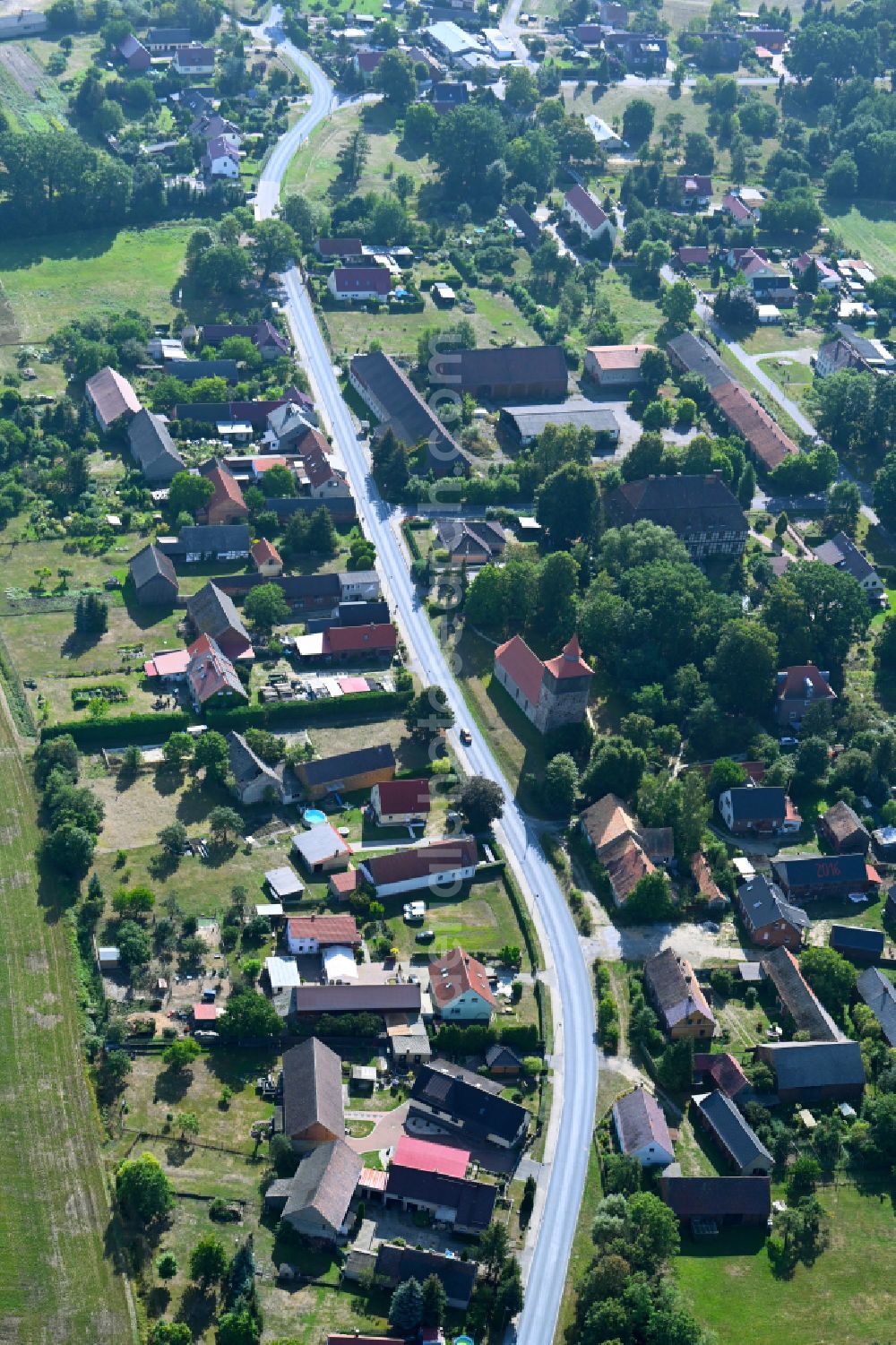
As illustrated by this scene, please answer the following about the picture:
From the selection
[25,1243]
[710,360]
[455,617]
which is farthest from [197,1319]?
[710,360]

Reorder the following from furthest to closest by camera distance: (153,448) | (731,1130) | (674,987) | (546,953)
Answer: (153,448)
(546,953)
(674,987)
(731,1130)

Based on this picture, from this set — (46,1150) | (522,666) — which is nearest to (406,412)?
(522,666)

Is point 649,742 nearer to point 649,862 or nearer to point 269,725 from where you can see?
point 649,862

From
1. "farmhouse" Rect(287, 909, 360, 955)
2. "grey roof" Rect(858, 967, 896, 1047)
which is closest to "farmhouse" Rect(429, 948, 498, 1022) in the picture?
"farmhouse" Rect(287, 909, 360, 955)

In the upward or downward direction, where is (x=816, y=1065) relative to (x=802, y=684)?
downward

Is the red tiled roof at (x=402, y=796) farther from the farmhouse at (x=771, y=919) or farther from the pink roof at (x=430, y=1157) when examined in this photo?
the pink roof at (x=430, y=1157)

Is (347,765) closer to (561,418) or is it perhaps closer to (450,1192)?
(450,1192)
